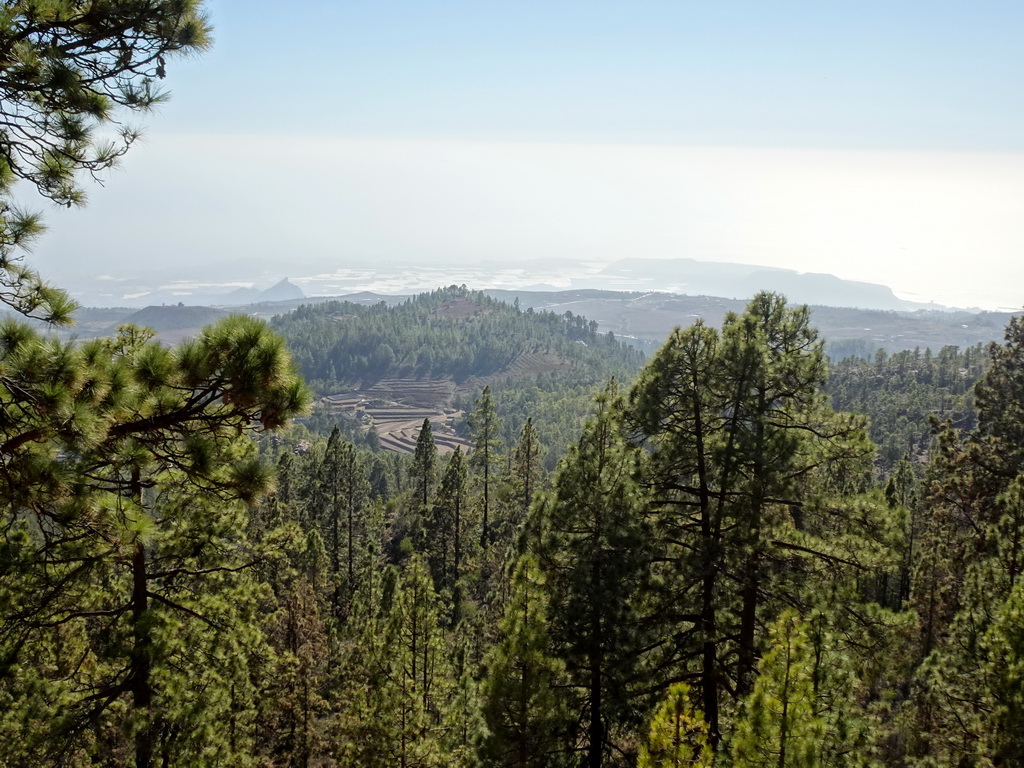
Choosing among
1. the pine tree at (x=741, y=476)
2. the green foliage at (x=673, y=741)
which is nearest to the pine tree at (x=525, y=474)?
the pine tree at (x=741, y=476)

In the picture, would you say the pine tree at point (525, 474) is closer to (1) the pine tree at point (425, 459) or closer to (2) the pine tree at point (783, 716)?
(1) the pine tree at point (425, 459)

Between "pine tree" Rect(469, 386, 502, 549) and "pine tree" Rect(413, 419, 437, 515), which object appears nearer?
"pine tree" Rect(469, 386, 502, 549)

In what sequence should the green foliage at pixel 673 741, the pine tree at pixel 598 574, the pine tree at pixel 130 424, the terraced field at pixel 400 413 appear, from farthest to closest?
the terraced field at pixel 400 413 → the pine tree at pixel 598 574 → the green foliage at pixel 673 741 → the pine tree at pixel 130 424

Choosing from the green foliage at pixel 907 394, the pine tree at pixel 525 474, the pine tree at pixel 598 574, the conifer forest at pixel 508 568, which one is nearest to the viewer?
the conifer forest at pixel 508 568

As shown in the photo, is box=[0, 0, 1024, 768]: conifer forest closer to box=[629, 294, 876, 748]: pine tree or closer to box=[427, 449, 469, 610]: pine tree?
box=[629, 294, 876, 748]: pine tree

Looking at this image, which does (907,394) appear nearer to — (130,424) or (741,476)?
(741,476)

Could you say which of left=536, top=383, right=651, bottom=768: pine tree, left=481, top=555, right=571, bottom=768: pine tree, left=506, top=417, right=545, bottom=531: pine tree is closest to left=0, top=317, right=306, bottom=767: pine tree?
left=481, top=555, right=571, bottom=768: pine tree

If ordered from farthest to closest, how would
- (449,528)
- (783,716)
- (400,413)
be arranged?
(400,413) < (449,528) < (783,716)

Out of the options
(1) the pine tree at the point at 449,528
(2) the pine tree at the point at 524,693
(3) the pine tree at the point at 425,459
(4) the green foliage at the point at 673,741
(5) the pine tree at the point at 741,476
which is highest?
(5) the pine tree at the point at 741,476

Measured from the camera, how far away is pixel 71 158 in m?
4.95

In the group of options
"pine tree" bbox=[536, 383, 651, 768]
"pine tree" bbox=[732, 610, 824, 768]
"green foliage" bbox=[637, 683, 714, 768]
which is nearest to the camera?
"pine tree" bbox=[732, 610, 824, 768]

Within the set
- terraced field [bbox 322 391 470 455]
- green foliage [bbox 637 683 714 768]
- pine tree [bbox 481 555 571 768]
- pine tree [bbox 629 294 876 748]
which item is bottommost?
terraced field [bbox 322 391 470 455]

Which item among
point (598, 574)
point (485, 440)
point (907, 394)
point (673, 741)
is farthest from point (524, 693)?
point (907, 394)

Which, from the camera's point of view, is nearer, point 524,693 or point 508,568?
point 524,693
